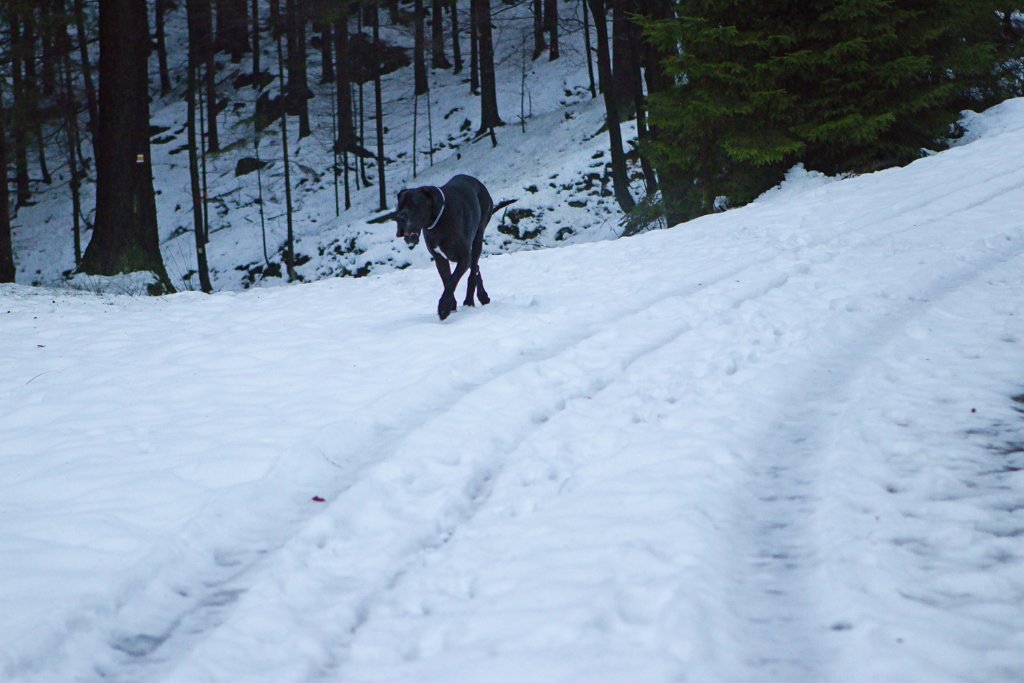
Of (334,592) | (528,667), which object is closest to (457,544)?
(334,592)

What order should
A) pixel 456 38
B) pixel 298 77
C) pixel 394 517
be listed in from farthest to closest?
pixel 456 38 → pixel 298 77 → pixel 394 517

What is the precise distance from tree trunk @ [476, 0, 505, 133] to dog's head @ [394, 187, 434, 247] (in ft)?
74.2

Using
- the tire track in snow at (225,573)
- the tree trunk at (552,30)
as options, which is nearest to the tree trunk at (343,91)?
the tree trunk at (552,30)

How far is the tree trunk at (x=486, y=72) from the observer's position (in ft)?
95.2

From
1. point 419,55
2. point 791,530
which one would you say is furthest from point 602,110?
point 791,530

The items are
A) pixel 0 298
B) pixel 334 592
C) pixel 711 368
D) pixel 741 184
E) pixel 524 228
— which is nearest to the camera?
pixel 334 592

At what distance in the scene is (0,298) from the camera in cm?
1010

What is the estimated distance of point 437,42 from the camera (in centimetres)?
3288

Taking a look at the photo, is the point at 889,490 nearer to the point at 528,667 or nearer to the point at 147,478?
the point at 528,667

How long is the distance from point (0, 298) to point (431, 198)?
649cm

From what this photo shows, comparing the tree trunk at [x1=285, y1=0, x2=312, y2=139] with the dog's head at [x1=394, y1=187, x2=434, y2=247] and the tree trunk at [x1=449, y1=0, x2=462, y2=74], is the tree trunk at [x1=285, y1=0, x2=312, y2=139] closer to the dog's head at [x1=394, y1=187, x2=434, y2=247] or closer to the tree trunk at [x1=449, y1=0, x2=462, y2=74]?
the tree trunk at [x1=449, y1=0, x2=462, y2=74]

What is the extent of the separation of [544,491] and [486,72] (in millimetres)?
28975

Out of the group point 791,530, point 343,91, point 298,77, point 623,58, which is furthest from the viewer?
point 298,77

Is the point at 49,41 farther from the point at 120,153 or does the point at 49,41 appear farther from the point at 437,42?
the point at 437,42
